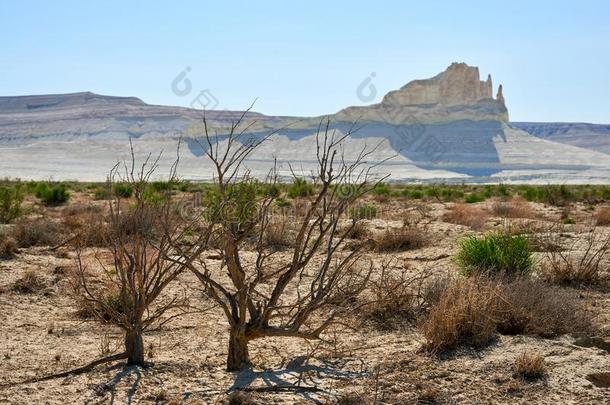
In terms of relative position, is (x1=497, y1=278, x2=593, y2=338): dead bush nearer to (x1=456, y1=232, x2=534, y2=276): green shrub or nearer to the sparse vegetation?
(x1=456, y1=232, x2=534, y2=276): green shrub

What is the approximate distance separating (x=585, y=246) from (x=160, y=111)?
14226 cm

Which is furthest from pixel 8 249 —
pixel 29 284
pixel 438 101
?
pixel 438 101

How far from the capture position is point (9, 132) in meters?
127

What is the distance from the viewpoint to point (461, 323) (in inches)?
242

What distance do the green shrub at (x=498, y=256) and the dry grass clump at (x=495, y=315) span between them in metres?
1.38

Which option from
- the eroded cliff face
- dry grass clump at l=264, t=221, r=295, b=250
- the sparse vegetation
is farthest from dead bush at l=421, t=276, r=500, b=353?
the eroded cliff face

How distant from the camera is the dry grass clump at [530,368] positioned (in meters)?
5.42

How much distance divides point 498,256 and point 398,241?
3017 millimetres

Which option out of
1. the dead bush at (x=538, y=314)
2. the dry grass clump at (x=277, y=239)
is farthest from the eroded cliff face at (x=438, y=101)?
the dead bush at (x=538, y=314)

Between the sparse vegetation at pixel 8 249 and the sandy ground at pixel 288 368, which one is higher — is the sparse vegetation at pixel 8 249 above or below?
above

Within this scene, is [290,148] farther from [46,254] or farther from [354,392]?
[354,392]

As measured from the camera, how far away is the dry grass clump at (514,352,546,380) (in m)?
5.42

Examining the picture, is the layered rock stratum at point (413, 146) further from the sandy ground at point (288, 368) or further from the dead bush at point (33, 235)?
the sandy ground at point (288, 368)

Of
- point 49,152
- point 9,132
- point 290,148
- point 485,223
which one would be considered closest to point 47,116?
point 9,132
